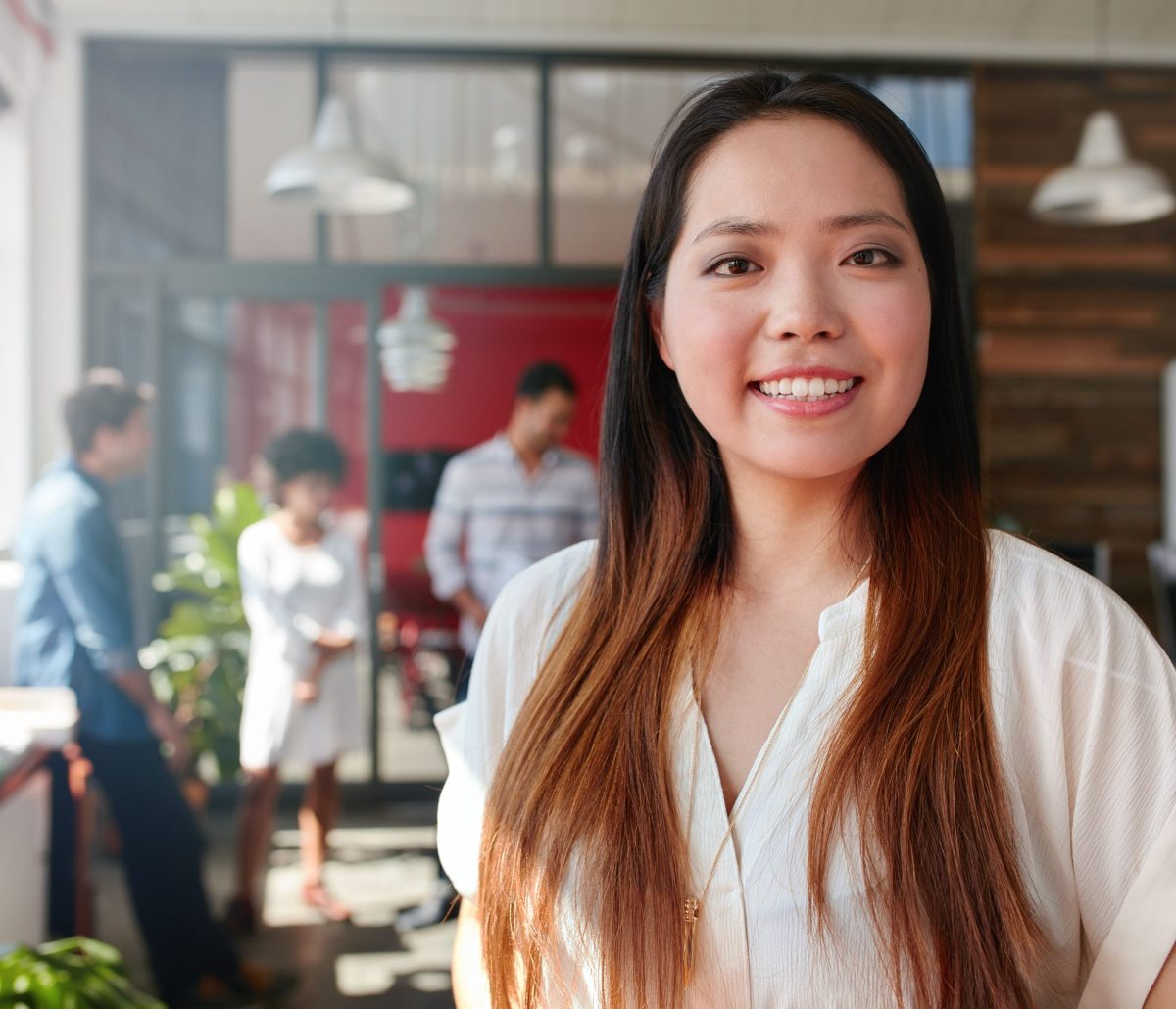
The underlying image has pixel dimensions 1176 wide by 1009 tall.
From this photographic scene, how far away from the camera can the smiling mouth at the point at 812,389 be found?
35.9 inches

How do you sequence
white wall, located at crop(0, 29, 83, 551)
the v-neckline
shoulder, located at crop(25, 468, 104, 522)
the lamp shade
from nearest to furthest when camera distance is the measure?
1. the v-neckline
2. shoulder, located at crop(25, 468, 104, 522)
3. the lamp shade
4. white wall, located at crop(0, 29, 83, 551)

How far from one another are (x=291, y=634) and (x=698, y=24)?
9.98 feet

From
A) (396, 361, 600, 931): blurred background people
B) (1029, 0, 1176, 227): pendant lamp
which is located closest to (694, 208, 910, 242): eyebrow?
(396, 361, 600, 931): blurred background people

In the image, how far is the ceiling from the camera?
14.9ft

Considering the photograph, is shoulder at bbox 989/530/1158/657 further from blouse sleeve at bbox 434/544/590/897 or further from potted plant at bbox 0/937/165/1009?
potted plant at bbox 0/937/165/1009

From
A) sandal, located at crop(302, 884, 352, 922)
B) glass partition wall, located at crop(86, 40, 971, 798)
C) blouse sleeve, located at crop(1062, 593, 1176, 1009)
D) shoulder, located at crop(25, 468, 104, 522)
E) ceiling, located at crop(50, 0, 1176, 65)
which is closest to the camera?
blouse sleeve, located at crop(1062, 593, 1176, 1009)

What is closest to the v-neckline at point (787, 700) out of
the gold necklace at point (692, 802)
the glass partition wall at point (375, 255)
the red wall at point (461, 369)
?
the gold necklace at point (692, 802)

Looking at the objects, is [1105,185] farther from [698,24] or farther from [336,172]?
[336,172]

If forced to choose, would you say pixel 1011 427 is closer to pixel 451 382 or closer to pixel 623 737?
pixel 451 382

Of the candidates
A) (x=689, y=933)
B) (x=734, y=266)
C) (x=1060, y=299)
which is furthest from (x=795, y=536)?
(x=1060, y=299)

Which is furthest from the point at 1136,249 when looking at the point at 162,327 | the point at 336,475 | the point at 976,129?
the point at 162,327

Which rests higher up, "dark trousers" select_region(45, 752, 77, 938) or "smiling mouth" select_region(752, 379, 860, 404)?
"smiling mouth" select_region(752, 379, 860, 404)

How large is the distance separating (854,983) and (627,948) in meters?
0.18

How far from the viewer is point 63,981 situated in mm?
1730
